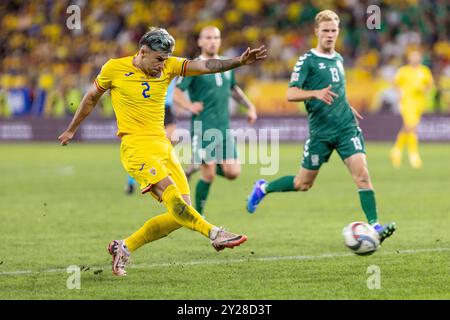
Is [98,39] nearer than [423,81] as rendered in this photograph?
No

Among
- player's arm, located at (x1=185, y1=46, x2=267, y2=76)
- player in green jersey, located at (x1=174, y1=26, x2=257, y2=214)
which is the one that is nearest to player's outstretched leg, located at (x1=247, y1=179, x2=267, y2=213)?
player in green jersey, located at (x1=174, y1=26, x2=257, y2=214)

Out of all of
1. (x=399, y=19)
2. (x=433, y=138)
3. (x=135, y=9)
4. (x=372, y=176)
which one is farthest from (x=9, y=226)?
(x=135, y=9)

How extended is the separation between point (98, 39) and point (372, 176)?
17.2m

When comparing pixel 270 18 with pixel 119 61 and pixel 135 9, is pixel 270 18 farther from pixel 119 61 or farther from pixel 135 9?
pixel 119 61

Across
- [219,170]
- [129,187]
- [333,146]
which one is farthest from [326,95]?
[129,187]

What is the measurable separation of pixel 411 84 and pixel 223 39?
1158 cm

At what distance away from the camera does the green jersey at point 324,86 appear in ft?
32.4

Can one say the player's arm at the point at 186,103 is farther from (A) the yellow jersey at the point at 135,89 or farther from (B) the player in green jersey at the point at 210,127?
(A) the yellow jersey at the point at 135,89

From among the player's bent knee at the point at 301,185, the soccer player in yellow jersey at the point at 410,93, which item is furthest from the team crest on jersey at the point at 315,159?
the soccer player in yellow jersey at the point at 410,93

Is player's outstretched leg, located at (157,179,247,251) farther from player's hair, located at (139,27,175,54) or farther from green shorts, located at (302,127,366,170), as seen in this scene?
green shorts, located at (302,127,366,170)

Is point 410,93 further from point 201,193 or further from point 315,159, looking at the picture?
point 315,159

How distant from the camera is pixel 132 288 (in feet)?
24.9

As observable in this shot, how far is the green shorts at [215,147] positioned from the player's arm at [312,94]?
8.08 feet
